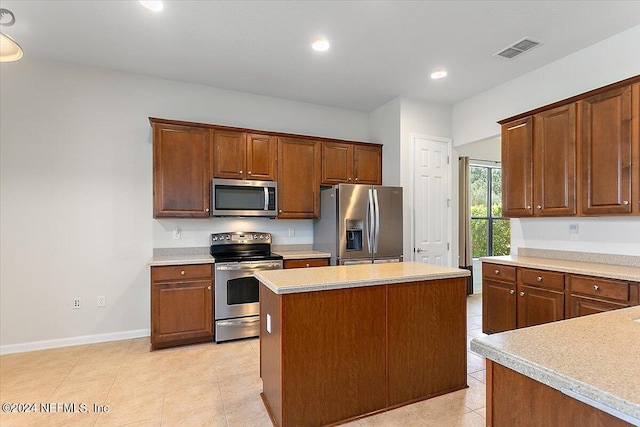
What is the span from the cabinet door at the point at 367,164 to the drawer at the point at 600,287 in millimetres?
2603

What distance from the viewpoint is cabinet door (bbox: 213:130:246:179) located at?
3.76m

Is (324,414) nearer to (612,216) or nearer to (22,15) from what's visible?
(612,216)

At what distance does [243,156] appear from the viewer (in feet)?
12.8

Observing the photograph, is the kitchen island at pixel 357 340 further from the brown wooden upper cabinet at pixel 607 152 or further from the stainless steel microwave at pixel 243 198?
the stainless steel microwave at pixel 243 198

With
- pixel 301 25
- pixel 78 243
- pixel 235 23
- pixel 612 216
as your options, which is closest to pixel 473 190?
pixel 612 216

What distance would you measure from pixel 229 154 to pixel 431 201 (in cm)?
276

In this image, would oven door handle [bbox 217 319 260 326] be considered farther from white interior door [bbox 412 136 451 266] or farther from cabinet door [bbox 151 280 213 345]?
white interior door [bbox 412 136 451 266]

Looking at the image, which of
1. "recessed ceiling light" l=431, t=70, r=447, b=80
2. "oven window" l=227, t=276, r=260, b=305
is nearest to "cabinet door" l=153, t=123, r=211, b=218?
"oven window" l=227, t=276, r=260, b=305

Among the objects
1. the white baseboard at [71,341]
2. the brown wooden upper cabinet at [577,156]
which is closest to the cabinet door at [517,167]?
the brown wooden upper cabinet at [577,156]

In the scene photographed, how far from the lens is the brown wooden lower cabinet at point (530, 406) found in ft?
2.69

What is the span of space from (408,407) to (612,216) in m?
2.37

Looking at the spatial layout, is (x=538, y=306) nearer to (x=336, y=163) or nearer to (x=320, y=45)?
(x=336, y=163)

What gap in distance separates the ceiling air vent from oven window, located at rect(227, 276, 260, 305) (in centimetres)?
350

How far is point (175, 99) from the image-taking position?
13.0 feet
